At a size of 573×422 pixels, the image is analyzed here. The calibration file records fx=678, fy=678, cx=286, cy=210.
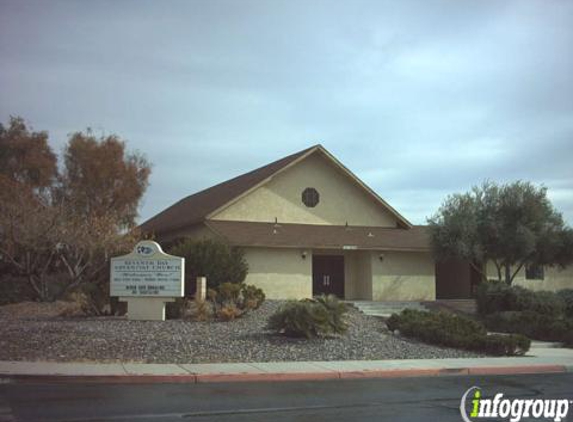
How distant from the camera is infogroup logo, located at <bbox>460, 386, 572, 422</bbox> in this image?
31.1ft

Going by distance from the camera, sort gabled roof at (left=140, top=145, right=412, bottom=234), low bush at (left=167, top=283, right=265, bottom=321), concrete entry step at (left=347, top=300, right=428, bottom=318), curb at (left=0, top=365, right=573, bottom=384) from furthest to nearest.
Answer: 1. gabled roof at (left=140, top=145, right=412, bottom=234)
2. concrete entry step at (left=347, top=300, right=428, bottom=318)
3. low bush at (left=167, top=283, right=265, bottom=321)
4. curb at (left=0, top=365, right=573, bottom=384)

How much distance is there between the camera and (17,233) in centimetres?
2706

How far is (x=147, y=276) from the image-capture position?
20.5 meters

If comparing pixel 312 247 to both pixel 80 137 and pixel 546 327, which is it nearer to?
pixel 546 327

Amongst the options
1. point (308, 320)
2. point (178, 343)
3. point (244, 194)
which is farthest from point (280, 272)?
point (178, 343)

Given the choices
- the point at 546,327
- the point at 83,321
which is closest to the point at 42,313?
the point at 83,321

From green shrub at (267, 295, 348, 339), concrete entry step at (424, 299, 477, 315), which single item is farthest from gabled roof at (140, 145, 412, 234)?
green shrub at (267, 295, 348, 339)

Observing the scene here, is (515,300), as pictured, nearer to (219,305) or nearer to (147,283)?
(219,305)

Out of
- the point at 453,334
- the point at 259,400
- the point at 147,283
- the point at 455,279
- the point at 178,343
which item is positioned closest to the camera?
the point at 259,400

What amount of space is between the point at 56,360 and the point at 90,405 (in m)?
4.97

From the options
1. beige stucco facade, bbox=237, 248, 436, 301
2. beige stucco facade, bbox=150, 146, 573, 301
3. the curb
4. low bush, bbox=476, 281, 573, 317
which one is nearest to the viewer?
the curb

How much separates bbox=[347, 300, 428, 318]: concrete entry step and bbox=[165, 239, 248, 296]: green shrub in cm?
586

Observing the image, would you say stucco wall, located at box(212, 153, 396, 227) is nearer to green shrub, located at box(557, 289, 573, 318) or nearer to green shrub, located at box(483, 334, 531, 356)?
green shrub, located at box(557, 289, 573, 318)

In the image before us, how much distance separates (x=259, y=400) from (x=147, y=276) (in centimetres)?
1076
